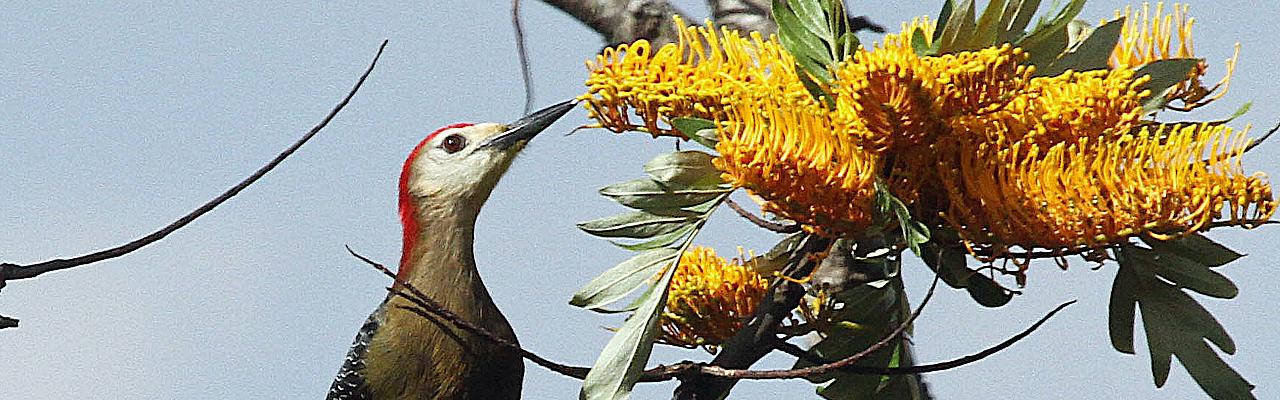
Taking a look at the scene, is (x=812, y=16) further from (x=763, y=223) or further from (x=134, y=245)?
(x=134, y=245)

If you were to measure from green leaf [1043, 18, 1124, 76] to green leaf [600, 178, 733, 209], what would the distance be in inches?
11.4

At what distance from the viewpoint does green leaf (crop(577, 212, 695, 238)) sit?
1087 mm

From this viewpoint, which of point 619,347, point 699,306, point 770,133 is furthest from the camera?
point 699,306

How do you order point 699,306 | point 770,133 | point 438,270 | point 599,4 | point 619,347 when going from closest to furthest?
point 770,133, point 619,347, point 699,306, point 438,270, point 599,4

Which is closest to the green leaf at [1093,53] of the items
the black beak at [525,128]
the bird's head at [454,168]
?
the black beak at [525,128]

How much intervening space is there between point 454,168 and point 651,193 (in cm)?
58

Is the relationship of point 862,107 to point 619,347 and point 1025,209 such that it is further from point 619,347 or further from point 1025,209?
point 619,347

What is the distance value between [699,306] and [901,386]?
0.22 meters

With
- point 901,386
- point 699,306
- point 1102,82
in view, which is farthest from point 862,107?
point 901,386

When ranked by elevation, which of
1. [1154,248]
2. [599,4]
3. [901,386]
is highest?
[599,4]

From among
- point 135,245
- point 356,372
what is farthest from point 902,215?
point 356,372

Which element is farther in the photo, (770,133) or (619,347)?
(619,347)

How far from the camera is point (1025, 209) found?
1.01 m

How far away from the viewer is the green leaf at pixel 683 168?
1.04m
